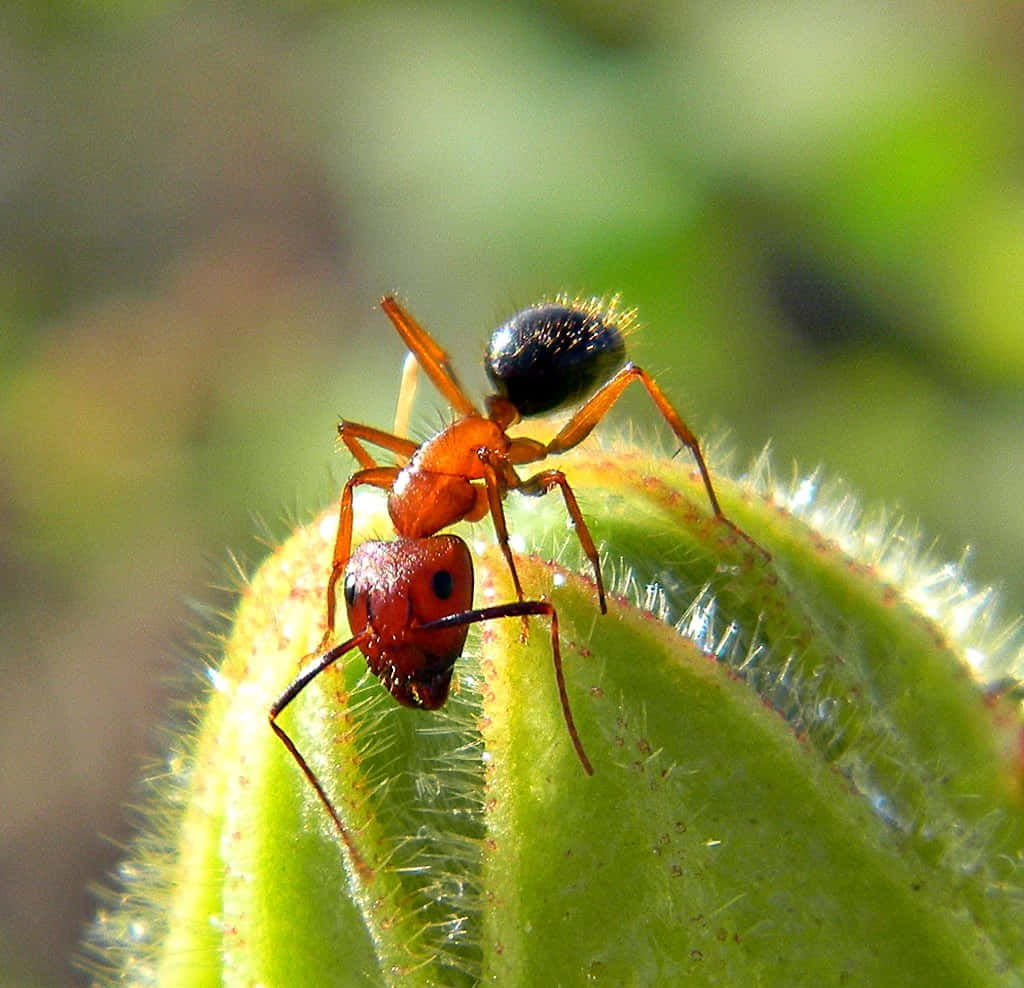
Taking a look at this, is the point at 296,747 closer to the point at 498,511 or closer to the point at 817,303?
the point at 498,511

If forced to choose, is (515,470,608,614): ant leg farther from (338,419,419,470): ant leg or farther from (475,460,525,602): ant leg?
(338,419,419,470): ant leg

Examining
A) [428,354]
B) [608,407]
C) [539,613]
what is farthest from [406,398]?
[539,613]

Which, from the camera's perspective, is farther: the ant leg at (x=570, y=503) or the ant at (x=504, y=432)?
the ant at (x=504, y=432)

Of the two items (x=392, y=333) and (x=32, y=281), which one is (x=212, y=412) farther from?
(x=32, y=281)

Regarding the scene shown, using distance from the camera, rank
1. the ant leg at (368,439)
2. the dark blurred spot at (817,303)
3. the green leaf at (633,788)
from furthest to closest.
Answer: the dark blurred spot at (817,303)
the ant leg at (368,439)
the green leaf at (633,788)

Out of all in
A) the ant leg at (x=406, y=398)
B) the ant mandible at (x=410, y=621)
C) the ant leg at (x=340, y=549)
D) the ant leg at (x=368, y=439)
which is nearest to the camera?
the ant mandible at (x=410, y=621)

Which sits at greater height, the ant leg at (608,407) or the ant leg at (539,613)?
the ant leg at (608,407)

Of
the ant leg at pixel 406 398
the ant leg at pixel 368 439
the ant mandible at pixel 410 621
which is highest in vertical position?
the ant leg at pixel 406 398

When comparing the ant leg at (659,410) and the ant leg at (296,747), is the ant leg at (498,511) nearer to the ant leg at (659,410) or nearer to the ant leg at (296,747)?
the ant leg at (659,410)

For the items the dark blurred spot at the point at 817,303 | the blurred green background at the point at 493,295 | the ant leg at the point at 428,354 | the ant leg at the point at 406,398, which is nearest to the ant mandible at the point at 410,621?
the ant leg at the point at 406,398
